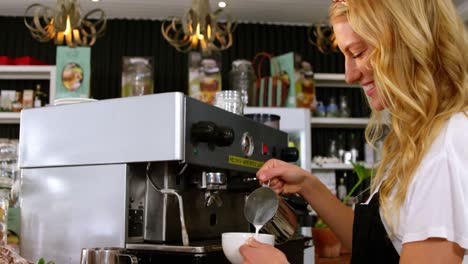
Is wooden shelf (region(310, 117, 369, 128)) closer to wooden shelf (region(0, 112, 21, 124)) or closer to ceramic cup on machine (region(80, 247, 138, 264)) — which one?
wooden shelf (region(0, 112, 21, 124))

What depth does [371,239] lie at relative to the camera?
117 centimetres

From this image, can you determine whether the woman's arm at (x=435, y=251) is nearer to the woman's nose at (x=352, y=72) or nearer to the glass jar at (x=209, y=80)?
the woman's nose at (x=352, y=72)

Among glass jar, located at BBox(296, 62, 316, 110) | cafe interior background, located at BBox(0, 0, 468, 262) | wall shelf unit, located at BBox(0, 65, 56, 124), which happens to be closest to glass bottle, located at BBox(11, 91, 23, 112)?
wall shelf unit, located at BBox(0, 65, 56, 124)

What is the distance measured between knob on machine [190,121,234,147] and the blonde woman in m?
0.26

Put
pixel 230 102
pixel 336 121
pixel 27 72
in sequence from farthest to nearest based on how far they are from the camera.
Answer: pixel 336 121
pixel 27 72
pixel 230 102

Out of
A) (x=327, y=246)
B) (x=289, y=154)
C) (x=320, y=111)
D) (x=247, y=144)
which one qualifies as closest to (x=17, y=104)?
(x=320, y=111)

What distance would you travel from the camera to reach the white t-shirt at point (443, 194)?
0.91 m

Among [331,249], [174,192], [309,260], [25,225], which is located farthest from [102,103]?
[331,249]

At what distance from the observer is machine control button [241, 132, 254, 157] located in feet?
4.71

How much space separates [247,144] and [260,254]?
0.45 m

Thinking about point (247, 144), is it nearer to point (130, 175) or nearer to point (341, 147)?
point (130, 175)

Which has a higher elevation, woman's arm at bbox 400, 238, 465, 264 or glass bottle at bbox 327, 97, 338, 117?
glass bottle at bbox 327, 97, 338, 117

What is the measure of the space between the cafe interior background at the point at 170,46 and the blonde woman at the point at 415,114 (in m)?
4.32

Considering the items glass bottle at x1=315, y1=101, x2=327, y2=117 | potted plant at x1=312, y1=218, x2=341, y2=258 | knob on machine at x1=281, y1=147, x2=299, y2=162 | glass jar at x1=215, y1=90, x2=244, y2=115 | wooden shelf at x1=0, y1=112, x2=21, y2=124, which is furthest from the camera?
glass bottle at x1=315, y1=101, x2=327, y2=117
